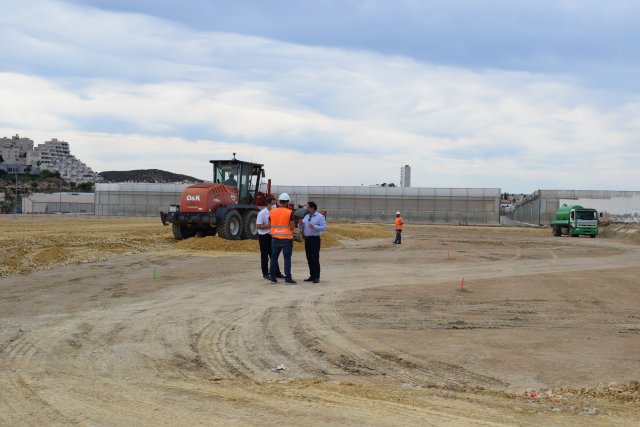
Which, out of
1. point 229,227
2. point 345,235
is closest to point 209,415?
point 229,227

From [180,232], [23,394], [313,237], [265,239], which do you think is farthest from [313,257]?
[180,232]

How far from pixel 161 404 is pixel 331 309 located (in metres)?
5.16

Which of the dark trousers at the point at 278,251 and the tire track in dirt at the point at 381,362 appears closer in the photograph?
the tire track in dirt at the point at 381,362

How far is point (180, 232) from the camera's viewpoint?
2516 cm

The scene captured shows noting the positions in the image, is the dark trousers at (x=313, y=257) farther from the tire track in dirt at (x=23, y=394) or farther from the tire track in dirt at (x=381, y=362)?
the tire track in dirt at (x=23, y=394)

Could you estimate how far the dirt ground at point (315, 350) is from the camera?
5.00 m

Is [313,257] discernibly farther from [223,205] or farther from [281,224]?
[223,205]

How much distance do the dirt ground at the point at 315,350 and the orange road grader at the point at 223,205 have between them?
8.59 metres

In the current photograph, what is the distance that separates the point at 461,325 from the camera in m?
8.80

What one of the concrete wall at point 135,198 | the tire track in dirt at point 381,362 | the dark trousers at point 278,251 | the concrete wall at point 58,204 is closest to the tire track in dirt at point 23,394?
the tire track in dirt at point 381,362

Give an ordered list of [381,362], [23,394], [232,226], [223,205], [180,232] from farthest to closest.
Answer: [180,232] → [223,205] → [232,226] → [381,362] → [23,394]

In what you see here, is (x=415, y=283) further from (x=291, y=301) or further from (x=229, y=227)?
(x=229, y=227)

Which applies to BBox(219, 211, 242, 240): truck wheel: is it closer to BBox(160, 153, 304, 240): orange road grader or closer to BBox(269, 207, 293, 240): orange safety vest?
BBox(160, 153, 304, 240): orange road grader

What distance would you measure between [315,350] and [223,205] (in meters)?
17.5
